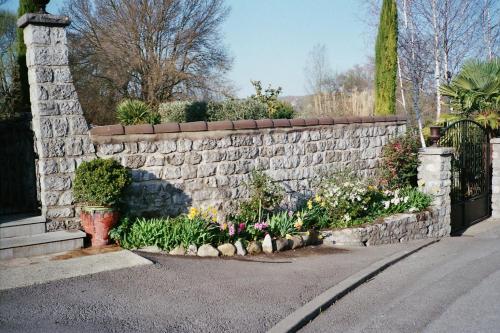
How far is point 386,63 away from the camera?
13.6 meters

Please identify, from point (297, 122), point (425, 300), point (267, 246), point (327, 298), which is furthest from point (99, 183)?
point (425, 300)

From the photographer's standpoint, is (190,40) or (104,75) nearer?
(104,75)

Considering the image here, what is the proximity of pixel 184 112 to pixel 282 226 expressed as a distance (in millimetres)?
5474

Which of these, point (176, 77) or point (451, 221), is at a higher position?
point (176, 77)

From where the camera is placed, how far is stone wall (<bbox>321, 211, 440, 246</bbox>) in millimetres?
8945

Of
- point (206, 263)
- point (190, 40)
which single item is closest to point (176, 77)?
point (190, 40)

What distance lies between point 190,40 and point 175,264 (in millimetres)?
18857

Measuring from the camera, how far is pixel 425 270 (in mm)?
A: 7426

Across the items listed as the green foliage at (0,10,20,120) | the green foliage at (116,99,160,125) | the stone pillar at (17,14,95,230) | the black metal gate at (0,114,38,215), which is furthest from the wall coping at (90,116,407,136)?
the green foliage at (0,10,20,120)

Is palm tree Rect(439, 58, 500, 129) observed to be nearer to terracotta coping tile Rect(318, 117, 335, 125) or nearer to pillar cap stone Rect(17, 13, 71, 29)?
terracotta coping tile Rect(318, 117, 335, 125)

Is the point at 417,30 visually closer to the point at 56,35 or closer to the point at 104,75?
the point at 104,75

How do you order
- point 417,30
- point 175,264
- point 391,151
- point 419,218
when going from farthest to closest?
1. point 417,30
2. point 391,151
3. point 419,218
4. point 175,264

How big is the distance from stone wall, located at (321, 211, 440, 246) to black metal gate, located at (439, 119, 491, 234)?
146 centimetres

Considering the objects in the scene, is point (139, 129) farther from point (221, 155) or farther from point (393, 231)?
point (393, 231)
